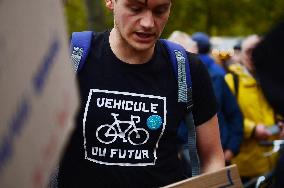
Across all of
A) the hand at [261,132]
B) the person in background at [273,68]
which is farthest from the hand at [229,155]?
the person in background at [273,68]

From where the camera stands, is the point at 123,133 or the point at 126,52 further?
the point at 126,52

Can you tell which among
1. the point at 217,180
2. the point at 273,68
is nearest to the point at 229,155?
the point at 217,180

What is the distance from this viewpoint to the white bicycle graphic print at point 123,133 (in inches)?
96.5

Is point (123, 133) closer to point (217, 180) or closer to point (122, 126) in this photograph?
point (122, 126)

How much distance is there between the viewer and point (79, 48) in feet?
8.30

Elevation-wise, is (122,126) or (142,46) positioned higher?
(142,46)

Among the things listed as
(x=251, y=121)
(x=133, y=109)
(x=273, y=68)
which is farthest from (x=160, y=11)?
(x=251, y=121)

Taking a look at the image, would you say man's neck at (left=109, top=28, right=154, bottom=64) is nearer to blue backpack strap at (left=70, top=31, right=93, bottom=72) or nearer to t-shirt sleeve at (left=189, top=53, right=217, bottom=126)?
blue backpack strap at (left=70, top=31, right=93, bottom=72)

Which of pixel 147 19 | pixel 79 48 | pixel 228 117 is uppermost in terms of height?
pixel 147 19

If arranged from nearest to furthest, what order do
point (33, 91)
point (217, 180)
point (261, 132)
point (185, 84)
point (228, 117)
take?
point (33, 91) → point (217, 180) → point (185, 84) → point (261, 132) → point (228, 117)

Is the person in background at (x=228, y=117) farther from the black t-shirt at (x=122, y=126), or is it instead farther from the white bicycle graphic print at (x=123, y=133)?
the white bicycle graphic print at (x=123, y=133)

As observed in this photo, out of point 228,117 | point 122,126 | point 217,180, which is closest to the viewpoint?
point 217,180

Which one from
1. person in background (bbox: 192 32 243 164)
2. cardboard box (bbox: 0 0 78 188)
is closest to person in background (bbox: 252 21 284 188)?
cardboard box (bbox: 0 0 78 188)

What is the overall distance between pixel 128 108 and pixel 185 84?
0.30 m
